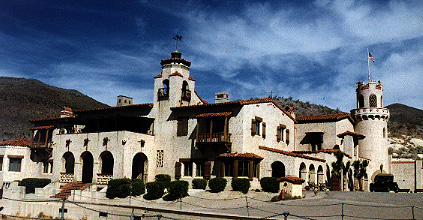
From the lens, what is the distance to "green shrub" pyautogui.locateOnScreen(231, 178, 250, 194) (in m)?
33.5

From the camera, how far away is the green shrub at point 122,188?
115 ft

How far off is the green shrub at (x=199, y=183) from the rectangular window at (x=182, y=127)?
517cm

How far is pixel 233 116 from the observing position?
37469 mm

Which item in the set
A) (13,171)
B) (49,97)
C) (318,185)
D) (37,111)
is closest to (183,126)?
(318,185)

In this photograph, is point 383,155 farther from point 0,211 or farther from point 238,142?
point 0,211

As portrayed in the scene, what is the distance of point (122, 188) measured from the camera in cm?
3488

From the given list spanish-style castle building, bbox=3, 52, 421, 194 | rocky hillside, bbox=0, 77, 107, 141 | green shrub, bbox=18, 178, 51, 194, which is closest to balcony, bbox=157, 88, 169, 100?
spanish-style castle building, bbox=3, 52, 421, 194

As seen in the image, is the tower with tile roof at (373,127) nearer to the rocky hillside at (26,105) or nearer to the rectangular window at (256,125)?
the rectangular window at (256,125)

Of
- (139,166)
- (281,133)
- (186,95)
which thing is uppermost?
(186,95)

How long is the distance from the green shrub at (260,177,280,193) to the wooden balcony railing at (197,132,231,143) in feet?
16.2

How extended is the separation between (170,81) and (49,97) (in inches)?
3465

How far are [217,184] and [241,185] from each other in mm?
1985

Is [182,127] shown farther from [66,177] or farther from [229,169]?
[66,177]

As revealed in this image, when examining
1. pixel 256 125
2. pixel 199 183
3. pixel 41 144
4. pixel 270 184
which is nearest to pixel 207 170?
pixel 199 183
